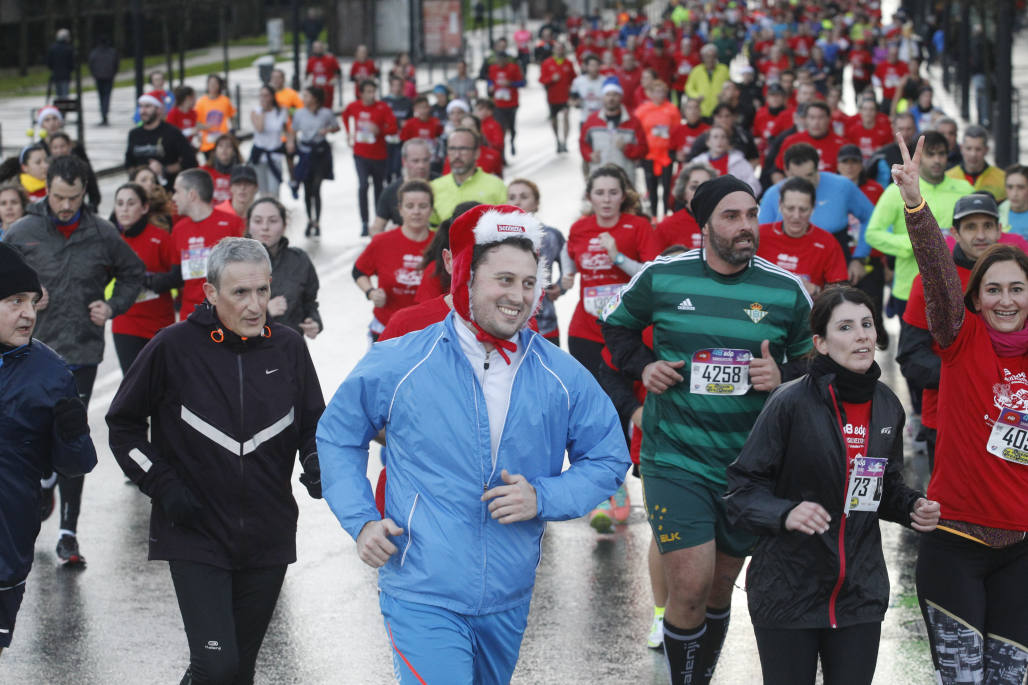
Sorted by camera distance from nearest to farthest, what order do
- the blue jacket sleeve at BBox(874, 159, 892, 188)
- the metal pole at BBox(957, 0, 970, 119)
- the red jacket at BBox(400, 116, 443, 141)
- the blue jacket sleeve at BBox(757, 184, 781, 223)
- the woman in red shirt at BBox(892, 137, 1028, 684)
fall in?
1. the woman in red shirt at BBox(892, 137, 1028, 684)
2. the blue jacket sleeve at BBox(757, 184, 781, 223)
3. the blue jacket sleeve at BBox(874, 159, 892, 188)
4. the red jacket at BBox(400, 116, 443, 141)
5. the metal pole at BBox(957, 0, 970, 119)

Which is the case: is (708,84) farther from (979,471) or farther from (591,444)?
(591,444)

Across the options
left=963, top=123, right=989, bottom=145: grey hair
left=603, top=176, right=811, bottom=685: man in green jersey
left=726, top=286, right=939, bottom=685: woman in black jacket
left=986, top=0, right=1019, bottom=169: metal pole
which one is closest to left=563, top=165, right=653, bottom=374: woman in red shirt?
left=603, top=176, right=811, bottom=685: man in green jersey

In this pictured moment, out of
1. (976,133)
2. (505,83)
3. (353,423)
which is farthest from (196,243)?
(505,83)

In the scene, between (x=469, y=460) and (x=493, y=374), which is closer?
(x=469, y=460)

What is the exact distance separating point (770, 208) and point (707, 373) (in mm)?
5317

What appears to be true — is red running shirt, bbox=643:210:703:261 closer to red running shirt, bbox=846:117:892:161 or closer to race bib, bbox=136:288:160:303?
race bib, bbox=136:288:160:303

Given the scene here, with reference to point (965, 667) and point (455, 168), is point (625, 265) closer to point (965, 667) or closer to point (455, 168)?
point (455, 168)

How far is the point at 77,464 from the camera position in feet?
18.5

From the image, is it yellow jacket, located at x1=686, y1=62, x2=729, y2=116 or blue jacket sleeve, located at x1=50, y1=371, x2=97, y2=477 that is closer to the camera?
blue jacket sleeve, located at x1=50, y1=371, x2=97, y2=477

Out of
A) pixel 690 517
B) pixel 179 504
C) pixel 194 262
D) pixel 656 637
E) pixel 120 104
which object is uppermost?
pixel 194 262

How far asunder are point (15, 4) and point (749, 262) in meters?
46.9

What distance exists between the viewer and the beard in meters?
5.84

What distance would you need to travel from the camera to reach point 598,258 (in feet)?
31.6

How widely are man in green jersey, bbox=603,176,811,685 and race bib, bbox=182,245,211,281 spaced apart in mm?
4386
